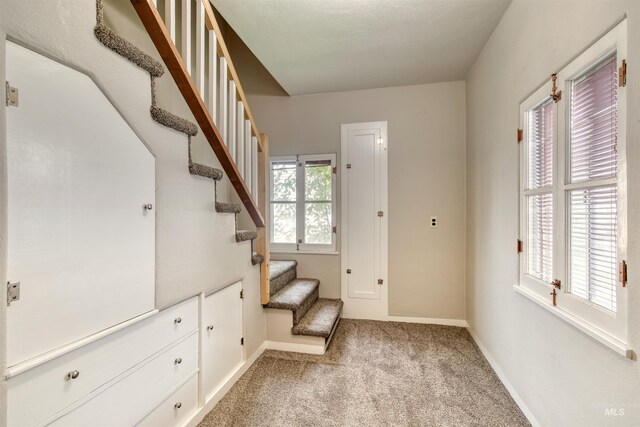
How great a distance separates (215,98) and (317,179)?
5.92 feet

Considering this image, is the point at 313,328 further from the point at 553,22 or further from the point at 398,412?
the point at 553,22

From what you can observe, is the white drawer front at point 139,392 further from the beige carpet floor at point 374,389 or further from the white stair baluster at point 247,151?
the white stair baluster at point 247,151

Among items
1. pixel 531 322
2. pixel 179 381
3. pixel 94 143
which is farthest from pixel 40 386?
pixel 531 322

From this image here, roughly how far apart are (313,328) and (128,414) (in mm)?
1516

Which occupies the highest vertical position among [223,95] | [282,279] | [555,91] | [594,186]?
[223,95]

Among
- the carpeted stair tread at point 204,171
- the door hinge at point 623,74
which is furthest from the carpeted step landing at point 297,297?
the door hinge at point 623,74

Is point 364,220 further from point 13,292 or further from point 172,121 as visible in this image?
point 13,292

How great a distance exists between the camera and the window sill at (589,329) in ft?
3.23

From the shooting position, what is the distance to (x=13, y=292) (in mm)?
816

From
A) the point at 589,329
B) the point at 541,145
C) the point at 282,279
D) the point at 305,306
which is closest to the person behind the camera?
the point at 589,329

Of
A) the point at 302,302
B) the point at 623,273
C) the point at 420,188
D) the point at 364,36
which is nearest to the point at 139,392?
the point at 302,302

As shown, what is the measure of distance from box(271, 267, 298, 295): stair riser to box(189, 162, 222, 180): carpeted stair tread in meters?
1.29

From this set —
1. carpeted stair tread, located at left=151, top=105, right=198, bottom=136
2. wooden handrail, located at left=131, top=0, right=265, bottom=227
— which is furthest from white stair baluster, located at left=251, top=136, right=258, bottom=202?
carpeted stair tread, located at left=151, top=105, right=198, bottom=136

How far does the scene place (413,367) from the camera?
7.46 ft
